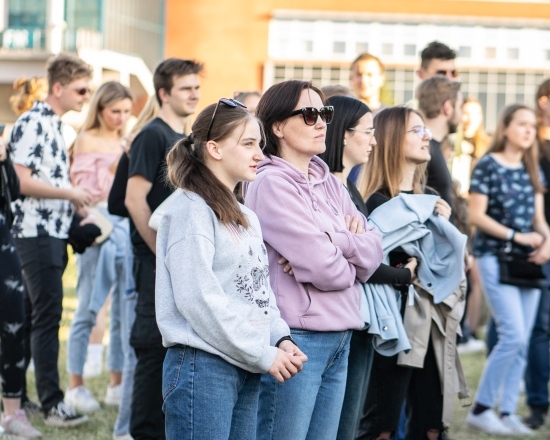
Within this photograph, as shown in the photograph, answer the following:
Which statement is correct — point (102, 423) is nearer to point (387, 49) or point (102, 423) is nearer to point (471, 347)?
point (471, 347)

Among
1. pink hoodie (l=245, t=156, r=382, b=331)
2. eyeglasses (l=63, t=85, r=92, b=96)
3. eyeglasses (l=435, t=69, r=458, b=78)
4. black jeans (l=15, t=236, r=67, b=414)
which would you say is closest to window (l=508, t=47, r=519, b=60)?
eyeglasses (l=435, t=69, r=458, b=78)

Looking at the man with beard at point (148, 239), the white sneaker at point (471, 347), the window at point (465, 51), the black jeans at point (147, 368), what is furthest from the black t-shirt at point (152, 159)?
the window at point (465, 51)

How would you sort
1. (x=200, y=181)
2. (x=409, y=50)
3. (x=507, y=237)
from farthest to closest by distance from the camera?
1. (x=409, y=50)
2. (x=507, y=237)
3. (x=200, y=181)

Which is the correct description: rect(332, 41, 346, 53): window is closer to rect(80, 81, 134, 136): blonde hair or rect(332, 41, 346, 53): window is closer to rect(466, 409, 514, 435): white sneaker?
rect(80, 81, 134, 136): blonde hair

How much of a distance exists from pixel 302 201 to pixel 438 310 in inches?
61.6

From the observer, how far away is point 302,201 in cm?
416

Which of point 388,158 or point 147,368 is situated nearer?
point 388,158

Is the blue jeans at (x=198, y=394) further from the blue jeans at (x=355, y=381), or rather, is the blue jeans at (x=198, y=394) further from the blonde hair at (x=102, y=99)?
the blonde hair at (x=102, y=99)

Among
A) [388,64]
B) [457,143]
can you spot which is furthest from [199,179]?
[388,64]

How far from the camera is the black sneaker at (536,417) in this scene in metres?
7.40

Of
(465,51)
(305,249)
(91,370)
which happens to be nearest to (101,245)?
(91,370)

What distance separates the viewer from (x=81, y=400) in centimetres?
731

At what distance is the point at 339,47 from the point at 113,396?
38103 millimetres

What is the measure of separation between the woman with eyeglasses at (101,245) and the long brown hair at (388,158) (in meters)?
2.62
